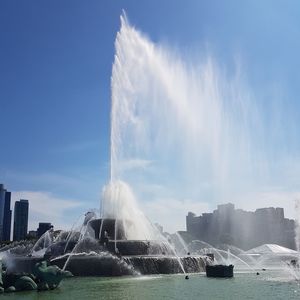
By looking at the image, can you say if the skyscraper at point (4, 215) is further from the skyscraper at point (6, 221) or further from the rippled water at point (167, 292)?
the rippled water at point (167, 292)

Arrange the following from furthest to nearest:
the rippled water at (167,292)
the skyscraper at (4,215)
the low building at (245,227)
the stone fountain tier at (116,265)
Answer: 1. the skyscraper at (4,215)
2. the low building at (245,227)
3. the stone fountain tier at (116,265)
4. the rippled water at (167,292)

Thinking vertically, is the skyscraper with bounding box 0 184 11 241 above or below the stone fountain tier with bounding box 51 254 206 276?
above

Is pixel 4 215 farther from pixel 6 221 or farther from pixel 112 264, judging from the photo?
pixel 112 264

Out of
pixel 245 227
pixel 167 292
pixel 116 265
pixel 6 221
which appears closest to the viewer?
pixel 167 292

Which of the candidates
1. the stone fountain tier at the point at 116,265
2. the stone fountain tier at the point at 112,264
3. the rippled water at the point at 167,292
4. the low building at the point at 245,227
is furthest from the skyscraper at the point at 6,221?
the rippled water at the point at 167,292

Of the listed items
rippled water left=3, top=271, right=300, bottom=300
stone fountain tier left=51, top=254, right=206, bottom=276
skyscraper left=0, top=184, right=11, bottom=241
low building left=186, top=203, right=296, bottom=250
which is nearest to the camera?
rippled water left=3, top=271, right=300, bottom=300

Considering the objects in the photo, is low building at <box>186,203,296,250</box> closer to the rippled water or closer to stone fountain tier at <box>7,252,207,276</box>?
stone fountain tier at <box>7,252,207,276</box>

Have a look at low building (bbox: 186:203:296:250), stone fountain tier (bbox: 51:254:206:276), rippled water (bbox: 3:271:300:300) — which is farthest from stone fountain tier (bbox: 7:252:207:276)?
low building (bbox: 186:203:296:250)

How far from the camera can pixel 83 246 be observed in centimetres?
3716

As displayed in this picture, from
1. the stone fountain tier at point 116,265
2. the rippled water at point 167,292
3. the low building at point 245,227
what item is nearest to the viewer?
the rippled water at point 167,292

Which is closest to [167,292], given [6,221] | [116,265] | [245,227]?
[116,265]

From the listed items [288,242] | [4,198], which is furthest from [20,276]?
[4,198]

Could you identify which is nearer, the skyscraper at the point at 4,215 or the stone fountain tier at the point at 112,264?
the stone fountain tier at the point at 112,264

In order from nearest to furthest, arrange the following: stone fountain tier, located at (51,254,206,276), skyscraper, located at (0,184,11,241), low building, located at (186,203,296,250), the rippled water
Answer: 1. the rippled water
2. stone fountain tier, located at (51,254,206,276)
3. low building, located at (186,203,296,250)
4. skyscraper, located at (0,184,11,241)
